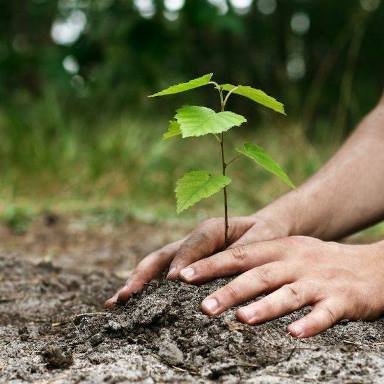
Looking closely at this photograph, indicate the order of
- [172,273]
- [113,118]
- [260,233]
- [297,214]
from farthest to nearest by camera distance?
[113,118] < [297,214] < [260,233] < [172,273]

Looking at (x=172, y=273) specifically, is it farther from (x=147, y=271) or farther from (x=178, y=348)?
(x=178, y=348)

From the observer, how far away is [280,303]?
1.50 m

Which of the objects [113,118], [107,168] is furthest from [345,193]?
[113,118]

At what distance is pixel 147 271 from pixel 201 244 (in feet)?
0.69

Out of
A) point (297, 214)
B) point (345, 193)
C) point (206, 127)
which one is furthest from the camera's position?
point (345, 193)

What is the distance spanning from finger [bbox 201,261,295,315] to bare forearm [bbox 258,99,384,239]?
35cm

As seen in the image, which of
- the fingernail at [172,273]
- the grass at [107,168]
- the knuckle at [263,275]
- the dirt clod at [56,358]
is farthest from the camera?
the grass at [107,168]

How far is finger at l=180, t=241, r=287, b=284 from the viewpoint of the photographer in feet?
5.27

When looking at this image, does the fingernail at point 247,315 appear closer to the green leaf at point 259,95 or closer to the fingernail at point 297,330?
the fingernail at point 297,330

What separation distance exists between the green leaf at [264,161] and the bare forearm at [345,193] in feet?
1.29

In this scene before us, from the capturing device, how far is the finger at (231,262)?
1.61 m

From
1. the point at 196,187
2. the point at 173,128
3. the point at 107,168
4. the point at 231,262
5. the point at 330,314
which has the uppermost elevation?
the point at 173,128

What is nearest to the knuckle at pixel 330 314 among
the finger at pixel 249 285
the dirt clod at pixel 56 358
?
the finger at pixel 249 285

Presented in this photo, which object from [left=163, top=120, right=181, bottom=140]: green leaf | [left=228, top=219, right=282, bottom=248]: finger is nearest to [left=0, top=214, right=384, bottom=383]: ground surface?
[left=228, top=219, right=282, bottom=248]: finger
